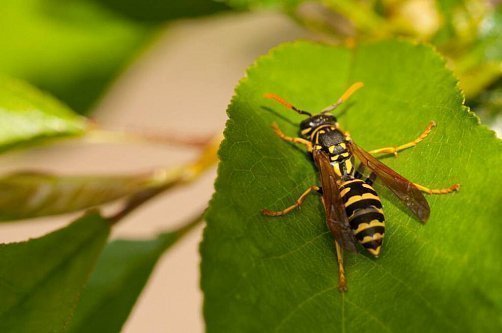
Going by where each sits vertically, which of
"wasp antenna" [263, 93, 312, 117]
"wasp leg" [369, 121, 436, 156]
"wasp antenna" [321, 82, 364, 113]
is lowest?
"wasp leg" [369, 121, 436, 156]

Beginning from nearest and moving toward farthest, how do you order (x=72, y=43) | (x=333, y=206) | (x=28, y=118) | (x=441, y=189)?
(x=441, y=189) < (x=333, y=206) < (x=28, y=118) < (x=72, y=43)

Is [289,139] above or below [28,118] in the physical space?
below

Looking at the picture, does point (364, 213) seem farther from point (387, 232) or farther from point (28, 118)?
point (28, 118)

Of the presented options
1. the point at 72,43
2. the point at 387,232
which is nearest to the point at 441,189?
the point at 387,232

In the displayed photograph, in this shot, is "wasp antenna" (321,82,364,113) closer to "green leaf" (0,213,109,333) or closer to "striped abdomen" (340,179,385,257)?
"striped abdomen" (340,179,385,257)

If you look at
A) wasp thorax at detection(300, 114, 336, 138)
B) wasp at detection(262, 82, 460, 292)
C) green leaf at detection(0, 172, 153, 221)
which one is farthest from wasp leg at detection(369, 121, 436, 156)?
green leaf at detection(0, 172, 153, 221)

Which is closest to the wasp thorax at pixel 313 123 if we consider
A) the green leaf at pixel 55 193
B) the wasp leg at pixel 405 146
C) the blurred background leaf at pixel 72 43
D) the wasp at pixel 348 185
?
the wasp at pixel 348 185

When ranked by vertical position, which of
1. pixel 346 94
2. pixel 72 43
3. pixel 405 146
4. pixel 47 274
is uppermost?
pixel 72 43
